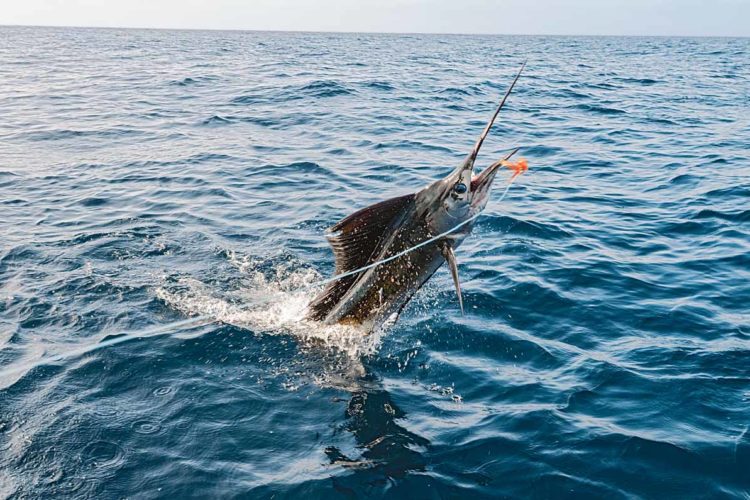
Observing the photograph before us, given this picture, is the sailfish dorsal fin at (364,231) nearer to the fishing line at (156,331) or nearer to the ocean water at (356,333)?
the fishing line at (156,331)

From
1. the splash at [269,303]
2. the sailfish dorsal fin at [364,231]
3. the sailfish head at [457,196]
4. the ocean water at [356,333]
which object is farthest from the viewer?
the splash at [269,303]

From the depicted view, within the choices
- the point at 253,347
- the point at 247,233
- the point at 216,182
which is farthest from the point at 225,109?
the point at 253,347

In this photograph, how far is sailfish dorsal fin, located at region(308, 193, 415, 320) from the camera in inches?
246

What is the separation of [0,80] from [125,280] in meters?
26.3

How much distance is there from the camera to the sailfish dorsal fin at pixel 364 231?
625cm

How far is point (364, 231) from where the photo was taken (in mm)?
6324

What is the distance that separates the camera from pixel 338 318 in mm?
6711

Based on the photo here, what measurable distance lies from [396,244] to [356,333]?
1.08 metres

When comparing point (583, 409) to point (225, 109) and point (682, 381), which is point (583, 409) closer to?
point (682, 381)

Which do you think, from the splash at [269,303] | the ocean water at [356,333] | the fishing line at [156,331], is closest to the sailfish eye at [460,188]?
the fishing line at [156,331]

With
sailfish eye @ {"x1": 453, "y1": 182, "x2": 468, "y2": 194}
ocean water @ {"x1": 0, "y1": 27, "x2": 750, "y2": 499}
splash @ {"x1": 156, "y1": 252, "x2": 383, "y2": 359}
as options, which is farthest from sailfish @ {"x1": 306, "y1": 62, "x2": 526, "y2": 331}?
ocean water @ {"x1": 0, "y1": 27, "x2": 750, "y2": 499}

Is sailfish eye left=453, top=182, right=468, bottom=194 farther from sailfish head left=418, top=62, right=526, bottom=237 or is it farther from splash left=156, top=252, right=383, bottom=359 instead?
splash left=156, top=252, right=383, bottom=359

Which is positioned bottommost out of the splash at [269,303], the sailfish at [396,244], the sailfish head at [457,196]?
the splash at [269,303]

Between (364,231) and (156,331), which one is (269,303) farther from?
(364,231)
